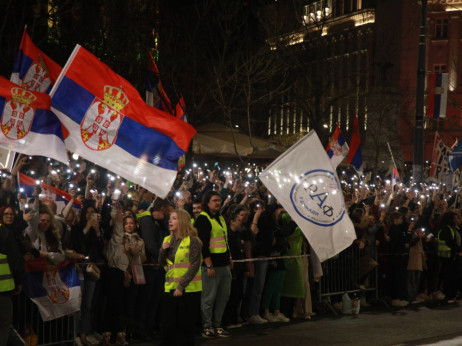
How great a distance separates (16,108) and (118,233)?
2170mm

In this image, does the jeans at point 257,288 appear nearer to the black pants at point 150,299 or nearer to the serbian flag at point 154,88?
the black pants at point 150,299

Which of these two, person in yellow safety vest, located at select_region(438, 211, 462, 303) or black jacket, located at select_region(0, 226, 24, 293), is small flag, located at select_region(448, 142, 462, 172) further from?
black jacket, located at select_region(0, 226, 24, 293)

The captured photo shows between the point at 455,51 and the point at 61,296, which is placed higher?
the point at 455,51

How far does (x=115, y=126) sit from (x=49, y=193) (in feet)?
6.49

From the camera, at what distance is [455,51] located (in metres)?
63.2

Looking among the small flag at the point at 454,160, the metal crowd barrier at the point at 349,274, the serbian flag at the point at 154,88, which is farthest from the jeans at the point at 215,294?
the small flag at the point at 454,160

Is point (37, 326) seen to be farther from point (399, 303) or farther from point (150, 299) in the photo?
point (399, 303)

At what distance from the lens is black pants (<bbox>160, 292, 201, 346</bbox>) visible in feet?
27.9

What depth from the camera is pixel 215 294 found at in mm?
10773

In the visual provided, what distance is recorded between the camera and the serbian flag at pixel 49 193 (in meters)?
10.5

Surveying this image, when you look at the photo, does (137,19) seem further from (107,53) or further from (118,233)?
(118,233)

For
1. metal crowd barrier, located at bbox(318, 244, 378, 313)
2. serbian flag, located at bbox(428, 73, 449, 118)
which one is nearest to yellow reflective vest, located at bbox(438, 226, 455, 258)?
metal crowd barrier, located at bbox(318, 244, 378, 313)

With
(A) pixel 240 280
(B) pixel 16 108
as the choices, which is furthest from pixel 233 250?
(B) pixel 16 108

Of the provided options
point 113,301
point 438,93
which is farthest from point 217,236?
point 438,93
